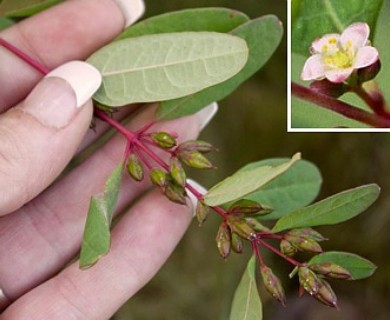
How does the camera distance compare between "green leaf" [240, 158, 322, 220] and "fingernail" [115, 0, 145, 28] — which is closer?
"green leaf" [240, 158, 322, 220]

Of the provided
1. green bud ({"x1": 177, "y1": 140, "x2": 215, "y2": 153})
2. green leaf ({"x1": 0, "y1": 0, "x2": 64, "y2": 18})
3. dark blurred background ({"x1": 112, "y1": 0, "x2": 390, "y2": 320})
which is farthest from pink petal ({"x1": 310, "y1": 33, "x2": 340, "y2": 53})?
dark blurred background ({"x1": 112, "y1": 0, "x2": 390, "y2": 320})

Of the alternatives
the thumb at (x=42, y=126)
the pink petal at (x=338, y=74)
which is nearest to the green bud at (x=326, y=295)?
the pink petal at (x=338, y=74)

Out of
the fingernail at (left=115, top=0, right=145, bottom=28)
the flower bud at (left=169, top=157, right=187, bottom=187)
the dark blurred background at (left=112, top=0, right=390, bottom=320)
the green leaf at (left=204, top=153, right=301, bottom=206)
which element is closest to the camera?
the green leaf at (left=204, top=153, right=301, bottom=206)

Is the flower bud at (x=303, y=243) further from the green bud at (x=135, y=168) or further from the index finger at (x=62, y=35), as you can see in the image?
the index finger at (x=62, y=35)

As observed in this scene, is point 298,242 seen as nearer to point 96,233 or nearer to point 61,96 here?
Answer: point 96,233

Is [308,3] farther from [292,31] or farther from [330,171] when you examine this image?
[330,171]

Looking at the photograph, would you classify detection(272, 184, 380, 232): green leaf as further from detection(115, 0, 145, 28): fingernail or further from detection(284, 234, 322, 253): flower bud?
detection(115, 0, 145, 28): fingernail

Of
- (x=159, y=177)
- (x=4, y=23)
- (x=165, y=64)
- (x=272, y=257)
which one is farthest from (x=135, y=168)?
(x=272, y=257)
